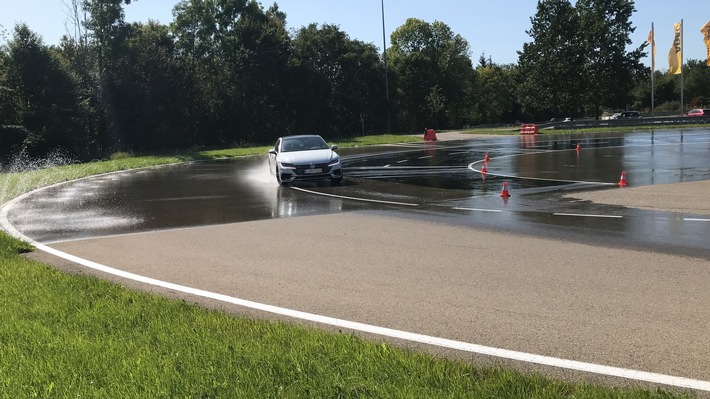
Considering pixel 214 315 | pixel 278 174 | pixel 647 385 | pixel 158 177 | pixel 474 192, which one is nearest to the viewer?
pixel 647 385

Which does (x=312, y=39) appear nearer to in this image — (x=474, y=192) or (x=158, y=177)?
(x=158, y=177)

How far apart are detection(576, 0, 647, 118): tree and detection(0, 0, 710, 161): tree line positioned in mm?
121

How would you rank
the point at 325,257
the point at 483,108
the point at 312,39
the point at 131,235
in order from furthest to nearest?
the point at 483,108
the point at 312,39
the point at 131,235
the point at 325,257

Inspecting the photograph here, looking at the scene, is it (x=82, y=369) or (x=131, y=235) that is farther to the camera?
(x=131, y=235)

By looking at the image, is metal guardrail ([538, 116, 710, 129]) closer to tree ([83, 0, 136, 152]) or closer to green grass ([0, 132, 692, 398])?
tree ([83, 0, 136, 152])

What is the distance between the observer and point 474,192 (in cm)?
1603

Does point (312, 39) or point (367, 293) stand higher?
point (312, 39)

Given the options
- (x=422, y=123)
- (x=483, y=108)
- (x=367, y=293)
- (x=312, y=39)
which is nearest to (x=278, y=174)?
(x=367, y=293)

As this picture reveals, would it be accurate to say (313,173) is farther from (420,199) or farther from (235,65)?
(235,65)

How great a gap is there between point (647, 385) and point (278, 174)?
53.7ft

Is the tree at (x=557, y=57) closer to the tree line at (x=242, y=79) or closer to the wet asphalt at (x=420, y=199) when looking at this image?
the tree line at (x=242, y=79)

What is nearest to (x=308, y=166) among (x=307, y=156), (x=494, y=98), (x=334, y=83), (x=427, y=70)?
(x=307, y=156)

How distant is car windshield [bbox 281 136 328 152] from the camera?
827 inches

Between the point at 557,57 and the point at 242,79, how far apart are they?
35257 mm
